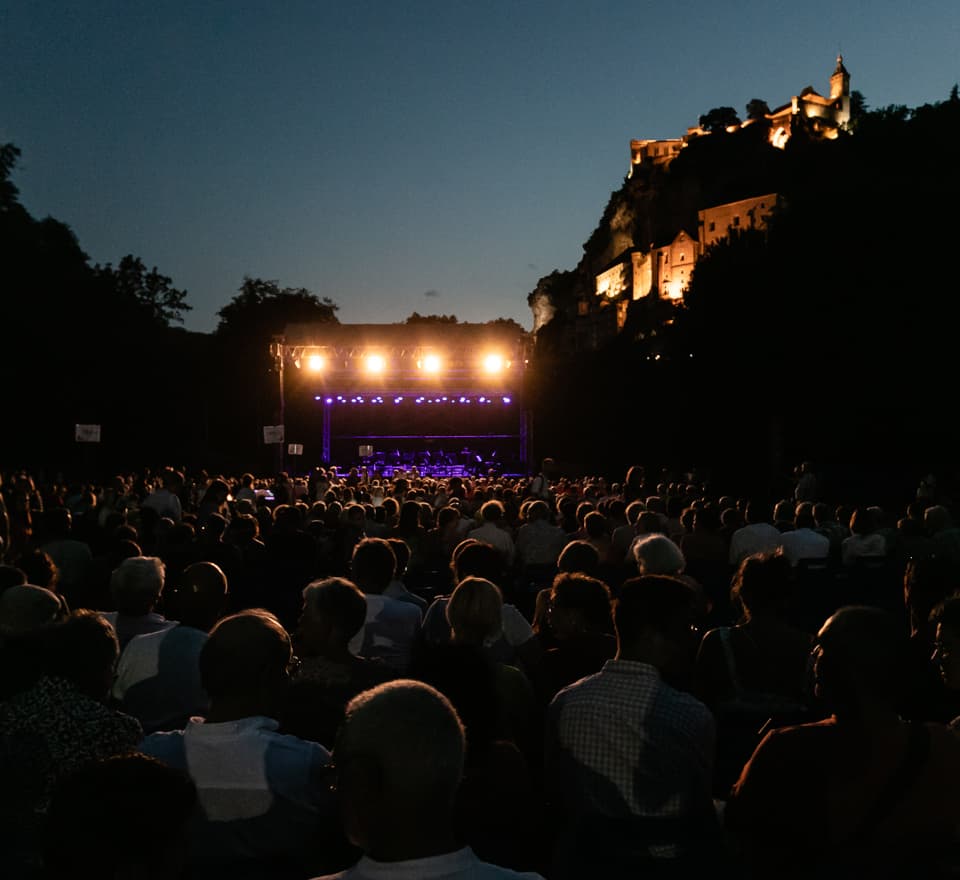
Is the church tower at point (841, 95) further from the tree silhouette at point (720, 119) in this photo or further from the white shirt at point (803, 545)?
the white shirt at point (803, 545)

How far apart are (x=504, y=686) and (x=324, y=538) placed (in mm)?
6648

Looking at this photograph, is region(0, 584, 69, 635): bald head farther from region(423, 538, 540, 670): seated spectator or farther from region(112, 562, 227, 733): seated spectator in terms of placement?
region(423, 538, 540, 670): seated spectator

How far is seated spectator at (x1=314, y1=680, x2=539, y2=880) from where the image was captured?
69.6 inches

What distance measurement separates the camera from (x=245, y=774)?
112 inches

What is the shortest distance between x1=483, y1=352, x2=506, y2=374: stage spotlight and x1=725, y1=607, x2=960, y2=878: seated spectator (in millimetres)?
25064

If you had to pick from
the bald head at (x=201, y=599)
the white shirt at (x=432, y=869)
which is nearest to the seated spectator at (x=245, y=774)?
the white shirt at (x=432, y=869)

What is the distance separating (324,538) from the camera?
33.3 feet

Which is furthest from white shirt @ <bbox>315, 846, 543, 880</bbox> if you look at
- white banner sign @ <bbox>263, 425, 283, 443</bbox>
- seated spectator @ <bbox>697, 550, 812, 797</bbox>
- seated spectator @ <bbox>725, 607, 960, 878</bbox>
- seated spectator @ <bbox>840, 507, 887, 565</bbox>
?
white banner sign @ <bbox>263, 425, 283, 443</bbox>

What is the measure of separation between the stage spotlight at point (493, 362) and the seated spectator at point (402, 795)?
25.8m

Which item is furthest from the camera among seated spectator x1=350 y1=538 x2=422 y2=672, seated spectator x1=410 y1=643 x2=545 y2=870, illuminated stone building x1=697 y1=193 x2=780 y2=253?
illuminated stone building x1=697 y1=193 x2=780 y2=253

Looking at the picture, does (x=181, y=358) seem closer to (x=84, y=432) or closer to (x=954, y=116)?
(x=84, y=432)

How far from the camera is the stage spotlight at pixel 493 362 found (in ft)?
90.1

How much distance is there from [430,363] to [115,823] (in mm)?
25569

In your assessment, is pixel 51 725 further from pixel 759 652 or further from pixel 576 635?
pixel 759 652
